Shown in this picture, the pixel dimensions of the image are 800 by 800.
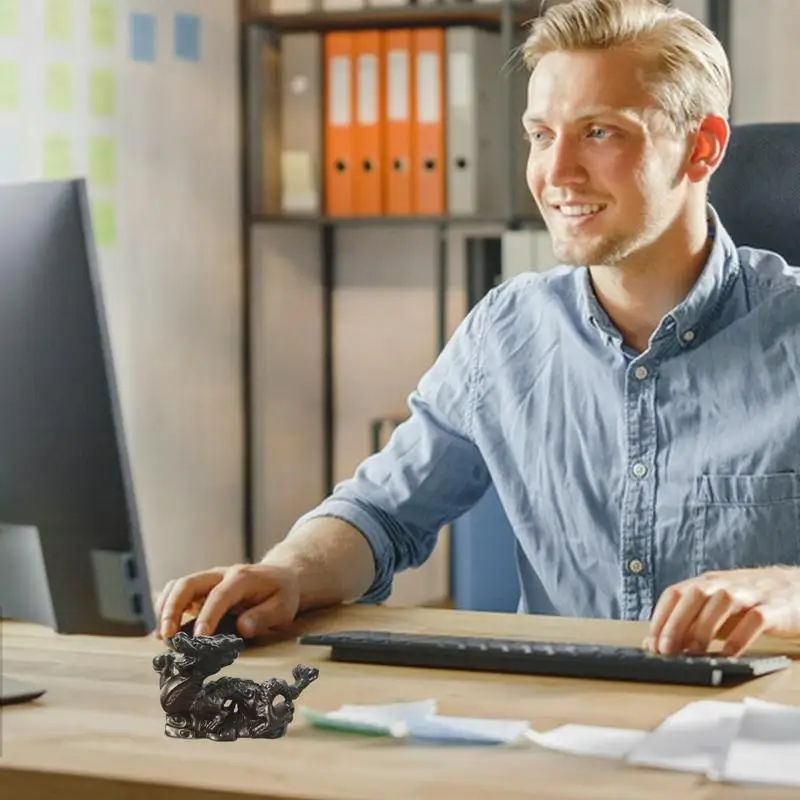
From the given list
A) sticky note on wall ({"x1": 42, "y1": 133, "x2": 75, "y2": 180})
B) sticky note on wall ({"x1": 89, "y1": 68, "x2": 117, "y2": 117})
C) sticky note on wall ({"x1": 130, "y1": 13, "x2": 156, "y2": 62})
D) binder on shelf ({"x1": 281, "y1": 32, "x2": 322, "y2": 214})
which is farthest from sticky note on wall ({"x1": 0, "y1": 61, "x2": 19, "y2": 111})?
binder on shelf ({"x1": 281, "y1": 32, "x2": 322, "y2": 214})

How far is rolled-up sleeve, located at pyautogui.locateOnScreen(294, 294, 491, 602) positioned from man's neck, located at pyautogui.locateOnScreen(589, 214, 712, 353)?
174mm

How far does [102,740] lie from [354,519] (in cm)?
71

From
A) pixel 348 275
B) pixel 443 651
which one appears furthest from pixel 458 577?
pixel 348 275

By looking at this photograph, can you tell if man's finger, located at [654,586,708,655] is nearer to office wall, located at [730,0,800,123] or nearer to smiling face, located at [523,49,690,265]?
smiling face, located at [523,49,690,265]

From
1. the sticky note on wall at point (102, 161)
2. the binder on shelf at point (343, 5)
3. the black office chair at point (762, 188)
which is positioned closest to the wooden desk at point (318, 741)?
the black office chair at point (762, 188)

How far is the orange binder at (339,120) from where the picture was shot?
12.3ft

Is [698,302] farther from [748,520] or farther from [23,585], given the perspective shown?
[23,585]

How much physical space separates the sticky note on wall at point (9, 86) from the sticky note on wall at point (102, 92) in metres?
0.24

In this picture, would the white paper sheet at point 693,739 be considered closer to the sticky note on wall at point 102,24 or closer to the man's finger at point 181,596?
the man's finger at point 181,596

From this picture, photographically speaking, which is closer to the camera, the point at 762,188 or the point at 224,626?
the point at 224,626

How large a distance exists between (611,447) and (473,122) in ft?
6.47

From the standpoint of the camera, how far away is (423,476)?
6.18 feet

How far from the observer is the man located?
1.76 meters

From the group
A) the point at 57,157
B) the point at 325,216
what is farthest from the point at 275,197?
the point at 57,157
